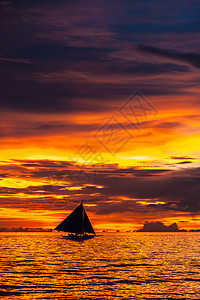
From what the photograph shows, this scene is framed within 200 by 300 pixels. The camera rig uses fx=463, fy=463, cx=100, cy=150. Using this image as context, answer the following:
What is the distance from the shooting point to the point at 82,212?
190 metres

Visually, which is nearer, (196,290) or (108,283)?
(196,290)

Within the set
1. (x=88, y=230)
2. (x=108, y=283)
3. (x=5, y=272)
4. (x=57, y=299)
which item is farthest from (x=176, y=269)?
(x=88, y=230)

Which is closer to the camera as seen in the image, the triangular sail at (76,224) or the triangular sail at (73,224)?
the triangular sail at (73,224)

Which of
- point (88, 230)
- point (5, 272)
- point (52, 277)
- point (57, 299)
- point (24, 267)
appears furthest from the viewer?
point (88, 230)

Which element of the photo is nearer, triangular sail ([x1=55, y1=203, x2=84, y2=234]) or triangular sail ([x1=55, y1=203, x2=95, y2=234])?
triangular sail ([x1=55, y1=203, x2=84, y2=234])

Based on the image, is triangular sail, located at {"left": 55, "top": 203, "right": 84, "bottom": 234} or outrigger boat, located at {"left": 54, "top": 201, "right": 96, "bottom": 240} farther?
outrigger boat, located at {"left": 54, "top": 201, "right": 96, "bottom": 240}

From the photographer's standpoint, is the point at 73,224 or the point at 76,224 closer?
the point at 73,224

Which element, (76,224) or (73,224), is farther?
(76,224)

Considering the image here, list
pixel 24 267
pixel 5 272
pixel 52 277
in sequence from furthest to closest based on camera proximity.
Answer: pixel 24 267
pixel 5 272
pixel 52 277

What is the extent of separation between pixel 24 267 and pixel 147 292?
1442 inches

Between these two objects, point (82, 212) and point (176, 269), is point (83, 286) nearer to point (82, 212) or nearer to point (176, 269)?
point (176, 269)

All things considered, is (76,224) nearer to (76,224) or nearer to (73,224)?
(76,224)

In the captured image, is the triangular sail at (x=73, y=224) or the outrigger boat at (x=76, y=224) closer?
the triangular sail at (x=73, y=224)

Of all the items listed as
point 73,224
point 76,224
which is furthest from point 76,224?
point 73,224
